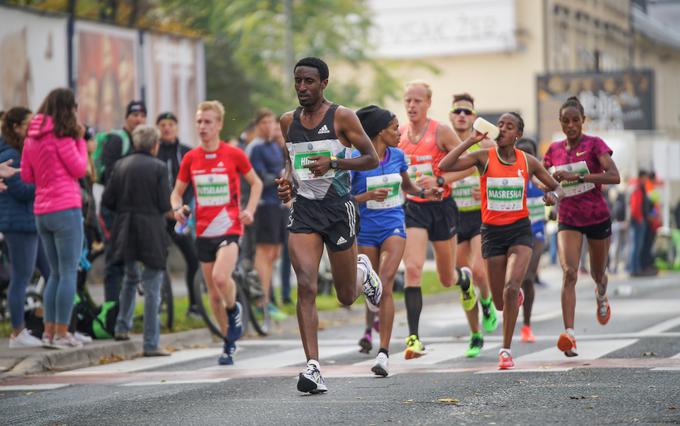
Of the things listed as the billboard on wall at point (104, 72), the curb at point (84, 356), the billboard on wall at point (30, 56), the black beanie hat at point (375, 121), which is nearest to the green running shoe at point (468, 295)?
the black beanie hat at point (375, 121)

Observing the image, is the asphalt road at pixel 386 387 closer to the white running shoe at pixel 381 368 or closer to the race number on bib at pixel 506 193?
the white running shoe at pixel 381 368

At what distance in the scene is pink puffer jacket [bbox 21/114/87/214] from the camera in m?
12.9

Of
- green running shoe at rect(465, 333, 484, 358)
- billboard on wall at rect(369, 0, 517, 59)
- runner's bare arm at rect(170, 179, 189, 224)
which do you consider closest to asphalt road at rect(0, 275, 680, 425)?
green running shoe at rect(465, 333, 484, 358)

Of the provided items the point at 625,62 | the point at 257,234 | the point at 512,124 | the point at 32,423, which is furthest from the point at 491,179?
the point at 625,62

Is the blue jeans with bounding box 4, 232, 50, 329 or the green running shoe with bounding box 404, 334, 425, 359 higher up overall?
the blue jeans with bounding box 4, 232, 50, 329

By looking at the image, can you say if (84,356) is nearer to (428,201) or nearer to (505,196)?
(428,201)

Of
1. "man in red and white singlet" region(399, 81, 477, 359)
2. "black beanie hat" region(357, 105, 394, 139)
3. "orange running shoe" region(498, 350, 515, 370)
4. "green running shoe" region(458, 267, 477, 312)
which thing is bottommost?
"orange running shoe" region(498, 350, 515, 370)

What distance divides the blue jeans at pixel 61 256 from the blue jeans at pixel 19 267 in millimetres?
465

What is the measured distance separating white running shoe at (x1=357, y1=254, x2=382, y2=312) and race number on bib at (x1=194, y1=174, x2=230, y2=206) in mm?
2225

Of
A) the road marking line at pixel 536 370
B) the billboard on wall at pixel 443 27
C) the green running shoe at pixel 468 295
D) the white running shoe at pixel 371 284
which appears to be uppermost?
the billboard on wall at pixel 443 27

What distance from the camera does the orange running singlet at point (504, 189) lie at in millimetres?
11562

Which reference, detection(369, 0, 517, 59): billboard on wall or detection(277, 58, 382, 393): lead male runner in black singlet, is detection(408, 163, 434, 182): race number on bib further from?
detection(369, 0, 517, 59): billboard on wall

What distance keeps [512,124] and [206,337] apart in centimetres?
502

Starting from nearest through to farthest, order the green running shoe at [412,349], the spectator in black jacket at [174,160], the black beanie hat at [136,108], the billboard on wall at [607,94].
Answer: the green running shoe at [412,349] < the black beanie hat at [136,108] < the spectator in black jacket at [174,160] < the billboard on wall at [607,94]
